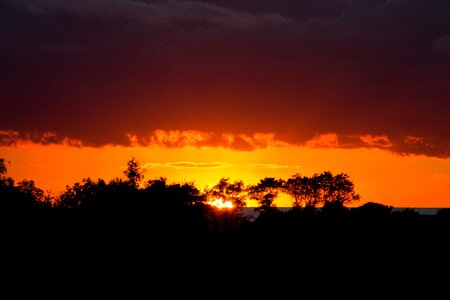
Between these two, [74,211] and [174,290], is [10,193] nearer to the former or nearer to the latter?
[74,211]

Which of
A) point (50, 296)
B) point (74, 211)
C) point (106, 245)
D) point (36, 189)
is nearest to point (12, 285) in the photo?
point (50, 296)

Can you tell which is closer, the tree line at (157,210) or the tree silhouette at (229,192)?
the tree line at (157,210)

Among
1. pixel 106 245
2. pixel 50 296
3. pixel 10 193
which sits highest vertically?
pixel 10 193

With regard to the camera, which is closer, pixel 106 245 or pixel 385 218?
pixel 385 218

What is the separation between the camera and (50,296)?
148 feet

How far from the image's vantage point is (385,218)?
4525cm

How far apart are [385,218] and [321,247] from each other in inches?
217

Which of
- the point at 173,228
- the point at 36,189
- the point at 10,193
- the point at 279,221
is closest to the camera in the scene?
the point at 279,221

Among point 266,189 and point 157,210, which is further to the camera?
point 266,189

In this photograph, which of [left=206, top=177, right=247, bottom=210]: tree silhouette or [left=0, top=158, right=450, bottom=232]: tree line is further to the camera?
[left=206, top=177, right=247, bottom=210]: tree silhouette

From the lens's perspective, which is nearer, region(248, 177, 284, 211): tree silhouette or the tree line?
the tree line

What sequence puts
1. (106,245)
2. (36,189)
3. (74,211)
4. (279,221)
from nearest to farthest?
(279,221), (106,245), (74,211), (36,189)

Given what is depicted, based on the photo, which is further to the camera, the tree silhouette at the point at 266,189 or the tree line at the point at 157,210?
the tree silhouette at the point at 266,189

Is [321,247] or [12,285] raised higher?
[321,247]
